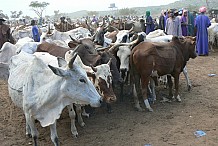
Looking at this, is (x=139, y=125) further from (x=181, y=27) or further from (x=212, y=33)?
(x=212, y=33)

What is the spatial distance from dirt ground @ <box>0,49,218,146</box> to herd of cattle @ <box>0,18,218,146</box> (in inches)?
8.9

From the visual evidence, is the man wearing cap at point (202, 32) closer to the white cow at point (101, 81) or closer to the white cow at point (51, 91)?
the white cow at point (101, 81)

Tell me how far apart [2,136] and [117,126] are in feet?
6.51

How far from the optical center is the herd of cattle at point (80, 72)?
3.74 metres

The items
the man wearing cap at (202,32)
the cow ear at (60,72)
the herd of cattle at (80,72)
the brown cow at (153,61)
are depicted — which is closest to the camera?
the cow ear at (60,72)

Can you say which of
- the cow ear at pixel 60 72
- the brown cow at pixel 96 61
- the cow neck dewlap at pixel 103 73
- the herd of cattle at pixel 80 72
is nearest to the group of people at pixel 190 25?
the herd of cattle at pixel 80 72

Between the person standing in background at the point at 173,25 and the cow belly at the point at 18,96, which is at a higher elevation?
the person standing in background at the point at 173,25

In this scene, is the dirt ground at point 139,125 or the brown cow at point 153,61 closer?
the dirt ground at point 139,125

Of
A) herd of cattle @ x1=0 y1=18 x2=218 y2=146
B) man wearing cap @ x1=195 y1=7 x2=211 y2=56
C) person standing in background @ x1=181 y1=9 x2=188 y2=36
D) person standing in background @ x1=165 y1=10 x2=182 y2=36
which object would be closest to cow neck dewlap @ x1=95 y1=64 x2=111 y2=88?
herd of cattle @ x1=0 y1=18 x2=218 y2=146

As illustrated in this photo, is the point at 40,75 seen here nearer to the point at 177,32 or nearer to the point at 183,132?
the point at 183,132

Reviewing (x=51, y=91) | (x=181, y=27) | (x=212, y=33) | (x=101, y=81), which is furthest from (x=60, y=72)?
(x=212, y=33)

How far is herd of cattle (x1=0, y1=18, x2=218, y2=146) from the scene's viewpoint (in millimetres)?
3743

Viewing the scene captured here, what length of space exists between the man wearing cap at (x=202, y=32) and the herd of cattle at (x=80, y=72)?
3856 millimetres

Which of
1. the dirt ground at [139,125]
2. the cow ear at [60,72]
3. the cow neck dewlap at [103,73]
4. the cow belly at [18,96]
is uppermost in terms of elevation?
the cow ear at [60,72]
